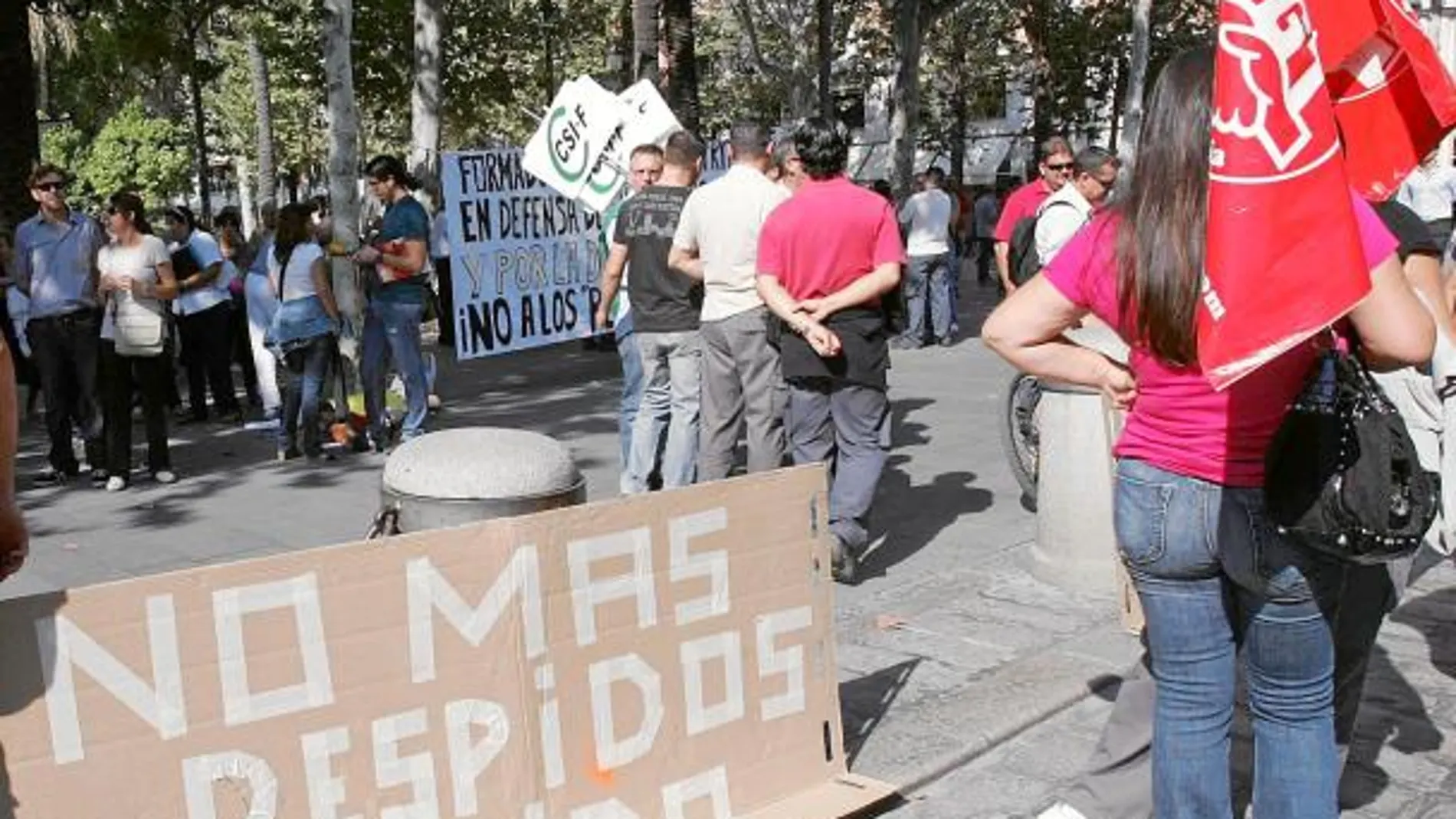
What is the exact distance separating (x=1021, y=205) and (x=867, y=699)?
5837 millimetres

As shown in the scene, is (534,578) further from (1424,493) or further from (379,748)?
(1424,493)

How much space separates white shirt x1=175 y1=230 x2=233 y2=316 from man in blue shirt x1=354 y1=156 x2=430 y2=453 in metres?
2.13

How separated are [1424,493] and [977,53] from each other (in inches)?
1700

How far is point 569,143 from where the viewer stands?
425 inches

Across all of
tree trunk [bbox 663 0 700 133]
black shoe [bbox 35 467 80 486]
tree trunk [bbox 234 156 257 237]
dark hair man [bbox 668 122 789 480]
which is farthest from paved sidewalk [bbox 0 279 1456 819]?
tree trunk [bbox 234 156 257 237]

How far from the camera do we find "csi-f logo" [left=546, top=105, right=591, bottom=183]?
35.3ft

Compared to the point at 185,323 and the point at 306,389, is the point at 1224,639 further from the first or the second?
the point at 185,323

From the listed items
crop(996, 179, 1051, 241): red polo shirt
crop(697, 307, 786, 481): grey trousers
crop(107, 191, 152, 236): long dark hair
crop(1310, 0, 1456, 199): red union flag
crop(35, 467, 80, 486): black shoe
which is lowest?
crop(35, 467, 80, 486): black shoe

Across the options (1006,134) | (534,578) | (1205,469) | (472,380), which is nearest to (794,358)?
(534,578)

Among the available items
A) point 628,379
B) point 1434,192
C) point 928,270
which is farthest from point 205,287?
point 1434,192

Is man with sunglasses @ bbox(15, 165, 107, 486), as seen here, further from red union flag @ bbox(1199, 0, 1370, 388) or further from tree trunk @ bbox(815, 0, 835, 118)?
tree trunk @ bbox(815, 0, 835, 118)

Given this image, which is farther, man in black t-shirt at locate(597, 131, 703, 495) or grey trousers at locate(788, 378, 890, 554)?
man in black t-shirt at locate(597, 131, 703, 495)

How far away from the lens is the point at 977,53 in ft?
145

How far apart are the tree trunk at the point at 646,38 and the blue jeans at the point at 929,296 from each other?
3.32m
